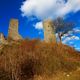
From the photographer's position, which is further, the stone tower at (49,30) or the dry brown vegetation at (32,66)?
the stone tower at (49,30)

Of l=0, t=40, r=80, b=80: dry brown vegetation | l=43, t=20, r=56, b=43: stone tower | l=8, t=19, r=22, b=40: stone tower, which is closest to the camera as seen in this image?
l=0, t=40, r=80, b=80: dry brown vegetation

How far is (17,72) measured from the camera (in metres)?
11.8

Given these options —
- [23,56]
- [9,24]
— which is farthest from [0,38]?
[23,56]

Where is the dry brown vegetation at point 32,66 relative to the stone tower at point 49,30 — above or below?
below

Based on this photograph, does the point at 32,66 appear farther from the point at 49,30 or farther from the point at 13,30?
the point at 49,30

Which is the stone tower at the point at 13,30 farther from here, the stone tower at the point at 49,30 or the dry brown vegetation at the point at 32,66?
the dry brown vegetation at the point at 32,66

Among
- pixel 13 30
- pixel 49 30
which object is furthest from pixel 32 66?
pixel 49 30

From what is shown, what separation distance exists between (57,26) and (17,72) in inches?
1049

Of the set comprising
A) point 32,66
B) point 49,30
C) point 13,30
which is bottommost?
point 32,66

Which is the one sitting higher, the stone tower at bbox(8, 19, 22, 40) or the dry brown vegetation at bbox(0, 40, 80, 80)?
the stone tower at bbox(8, 19, 22, 40)

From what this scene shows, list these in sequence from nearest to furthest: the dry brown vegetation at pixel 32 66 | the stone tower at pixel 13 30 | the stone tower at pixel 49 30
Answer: the dry brown vegetation at pixel 32 66 < the stone tower at pixel 13 30 < the stone tower at pixel 49 30

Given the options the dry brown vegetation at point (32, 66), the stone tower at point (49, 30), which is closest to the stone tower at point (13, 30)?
the stone tower at point (49, 30)

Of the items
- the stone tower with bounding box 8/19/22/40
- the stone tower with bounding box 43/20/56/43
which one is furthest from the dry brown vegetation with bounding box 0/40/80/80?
the stone tower with bounding box 43/20/56/43

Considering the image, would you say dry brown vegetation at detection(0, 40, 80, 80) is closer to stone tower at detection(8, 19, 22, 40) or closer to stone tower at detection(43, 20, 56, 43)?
stone tower at detection(8, 19, 22, 40)
